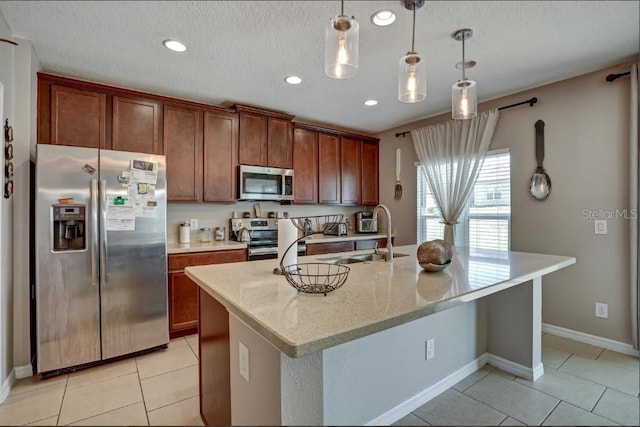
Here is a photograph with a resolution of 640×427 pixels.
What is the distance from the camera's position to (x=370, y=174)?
15.1 ft

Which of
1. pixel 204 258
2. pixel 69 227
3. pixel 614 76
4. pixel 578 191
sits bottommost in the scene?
pixel 204 258

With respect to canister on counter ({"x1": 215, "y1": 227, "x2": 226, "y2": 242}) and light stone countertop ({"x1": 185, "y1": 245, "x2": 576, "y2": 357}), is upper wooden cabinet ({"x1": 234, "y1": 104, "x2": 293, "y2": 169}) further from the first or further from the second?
light stone countertop ({"x1": 185, "y1": 245, "x2": 576, "y2": 357})

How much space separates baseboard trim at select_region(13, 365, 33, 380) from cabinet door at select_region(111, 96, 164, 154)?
5.75 ft

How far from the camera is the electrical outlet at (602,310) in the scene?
252 centimetres

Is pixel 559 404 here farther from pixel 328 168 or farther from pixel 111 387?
pixel 328 168

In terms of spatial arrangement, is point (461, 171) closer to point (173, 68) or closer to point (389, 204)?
point (389, 204)

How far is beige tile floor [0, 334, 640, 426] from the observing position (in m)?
0.66

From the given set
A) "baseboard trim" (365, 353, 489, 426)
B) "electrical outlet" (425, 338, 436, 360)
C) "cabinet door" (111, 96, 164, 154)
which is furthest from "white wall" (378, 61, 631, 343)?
"cabinet door" (111, 96, 164, 154)

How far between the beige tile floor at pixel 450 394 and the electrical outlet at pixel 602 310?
0.29 m

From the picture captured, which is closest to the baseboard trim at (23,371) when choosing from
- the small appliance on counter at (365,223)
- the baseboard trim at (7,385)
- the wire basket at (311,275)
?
the baseboard trim at (7,385)

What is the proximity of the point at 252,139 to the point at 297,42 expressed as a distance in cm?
151

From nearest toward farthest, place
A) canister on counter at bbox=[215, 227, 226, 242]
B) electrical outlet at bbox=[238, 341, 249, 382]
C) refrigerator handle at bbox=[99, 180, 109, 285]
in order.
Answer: electrical outlet at bbox=[238, 341, 249, 382]
refrigerator handle at bbox=[99, 180, 109, 285]
canister on counter at bbox=[215, 227, 226, 242]

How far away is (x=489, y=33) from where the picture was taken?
80.4 inches

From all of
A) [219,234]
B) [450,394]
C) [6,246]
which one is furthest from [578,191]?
[6,246]
